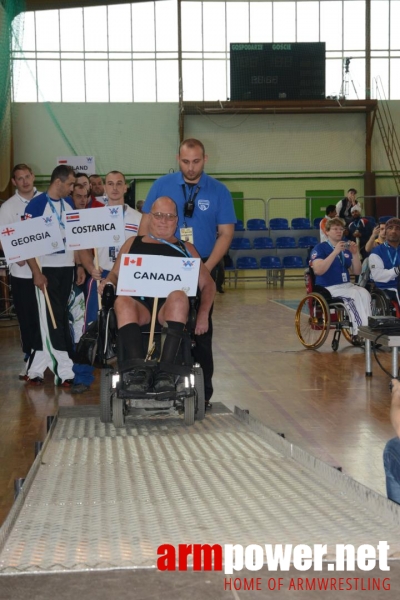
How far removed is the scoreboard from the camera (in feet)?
65.7

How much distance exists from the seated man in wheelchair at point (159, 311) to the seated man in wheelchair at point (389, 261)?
325 centimetres

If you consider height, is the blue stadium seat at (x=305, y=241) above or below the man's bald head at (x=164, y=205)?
below

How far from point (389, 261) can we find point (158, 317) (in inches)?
141

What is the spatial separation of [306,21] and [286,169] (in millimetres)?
3859

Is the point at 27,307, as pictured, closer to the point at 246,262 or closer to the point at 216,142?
the point at 246,262

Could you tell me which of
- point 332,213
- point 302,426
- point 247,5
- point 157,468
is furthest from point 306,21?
point 157,468

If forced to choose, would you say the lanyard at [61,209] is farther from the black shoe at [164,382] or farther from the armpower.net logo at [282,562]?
the armpower.net logo at [282,562]

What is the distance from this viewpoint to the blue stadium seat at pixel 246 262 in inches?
677

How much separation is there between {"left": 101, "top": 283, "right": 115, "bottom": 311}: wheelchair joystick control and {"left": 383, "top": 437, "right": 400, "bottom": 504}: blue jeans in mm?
2004

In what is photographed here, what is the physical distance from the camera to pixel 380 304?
7363 millimetres

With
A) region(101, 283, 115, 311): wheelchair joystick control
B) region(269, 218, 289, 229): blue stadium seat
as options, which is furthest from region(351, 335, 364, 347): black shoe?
region(269, 218, 289, 229): blue stadium seat

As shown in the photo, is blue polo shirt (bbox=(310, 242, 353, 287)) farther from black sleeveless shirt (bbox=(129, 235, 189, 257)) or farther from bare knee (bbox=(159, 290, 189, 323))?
bare knee (bbox=(159, 290, 189, 323))

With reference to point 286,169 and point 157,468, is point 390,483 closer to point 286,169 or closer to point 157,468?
point 157,468

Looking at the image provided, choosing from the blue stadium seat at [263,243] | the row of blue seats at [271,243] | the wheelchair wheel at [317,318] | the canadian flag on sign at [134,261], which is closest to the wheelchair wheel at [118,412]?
the canadian flag on sign at [134,261]
